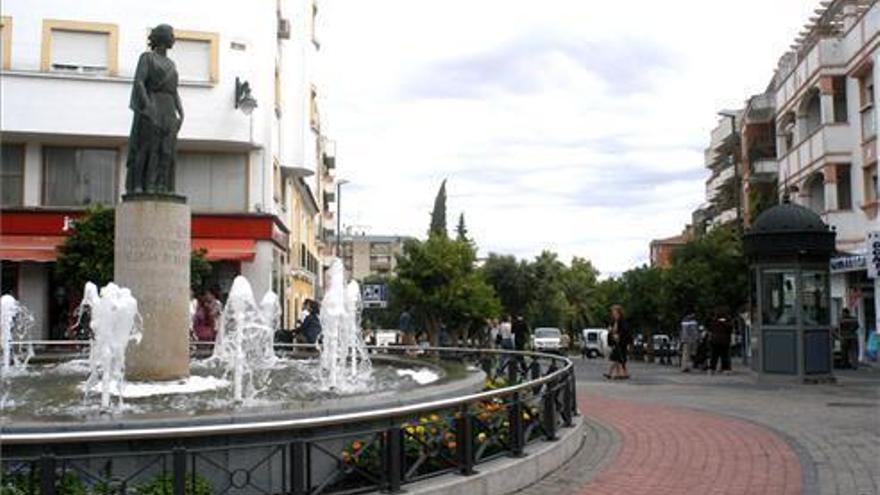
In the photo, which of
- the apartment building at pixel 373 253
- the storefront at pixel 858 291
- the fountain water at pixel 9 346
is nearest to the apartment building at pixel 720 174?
the storefront at pixel 858 291

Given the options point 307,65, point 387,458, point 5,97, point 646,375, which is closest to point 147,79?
point 387,458

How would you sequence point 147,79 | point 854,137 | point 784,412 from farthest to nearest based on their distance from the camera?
point 854,137
point 784,412
point 147,79

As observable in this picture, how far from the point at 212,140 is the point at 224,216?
87.6 inches

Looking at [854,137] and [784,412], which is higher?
[854,137]

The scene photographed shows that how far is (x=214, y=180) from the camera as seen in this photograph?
2989 centimetres

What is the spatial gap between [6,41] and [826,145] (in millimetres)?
25655

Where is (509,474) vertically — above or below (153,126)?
below

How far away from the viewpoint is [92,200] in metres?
29.3

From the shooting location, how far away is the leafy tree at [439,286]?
38.2m

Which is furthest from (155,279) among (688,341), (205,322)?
(688,341)

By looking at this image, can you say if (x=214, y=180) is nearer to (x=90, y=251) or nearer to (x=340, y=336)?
(x=90, y=251)

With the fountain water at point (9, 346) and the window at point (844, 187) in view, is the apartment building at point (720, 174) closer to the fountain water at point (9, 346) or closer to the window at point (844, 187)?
the window at point (844, 187)

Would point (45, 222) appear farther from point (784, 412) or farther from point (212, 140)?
point (784, 412)

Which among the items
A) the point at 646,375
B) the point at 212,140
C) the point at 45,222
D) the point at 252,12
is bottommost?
the point at 646,375
